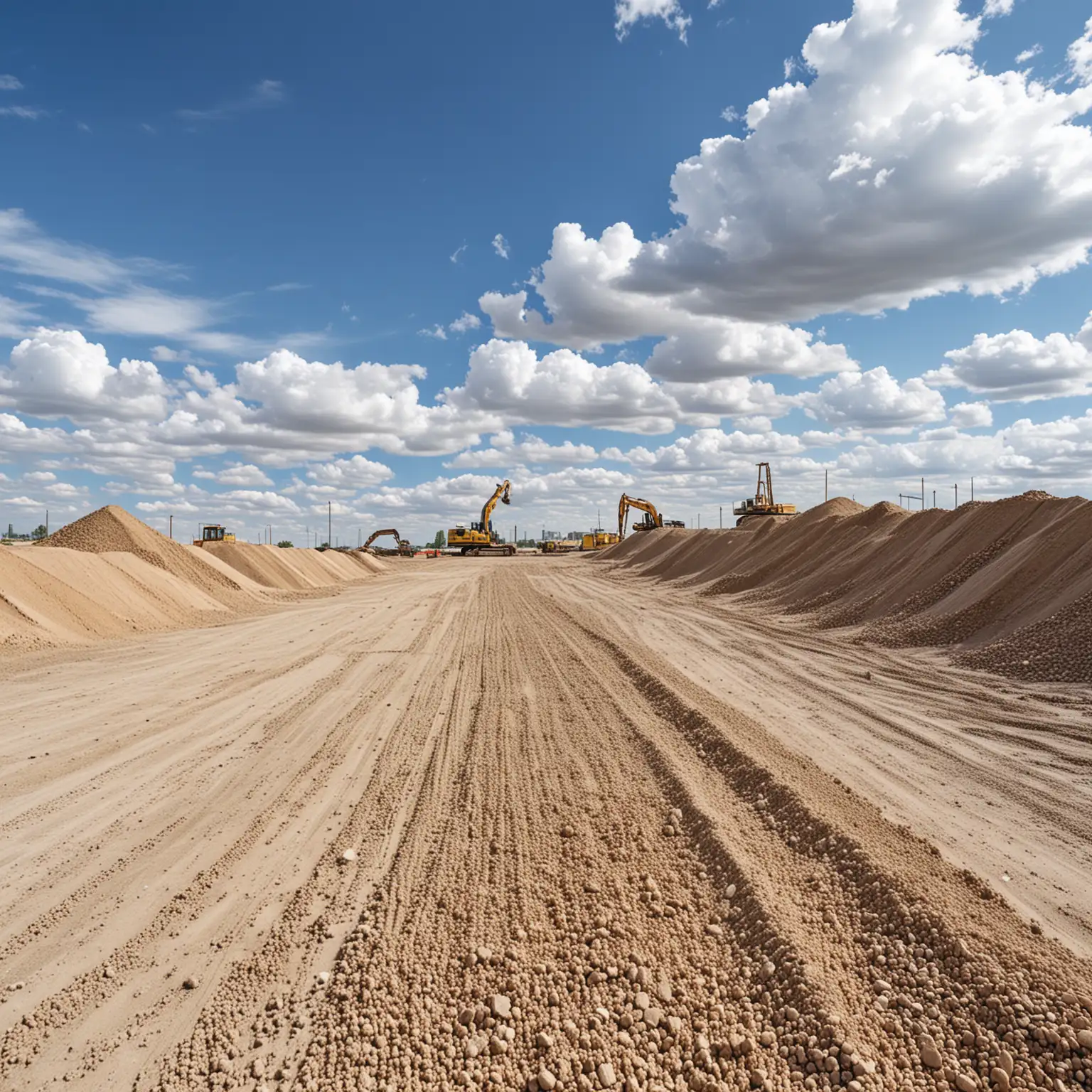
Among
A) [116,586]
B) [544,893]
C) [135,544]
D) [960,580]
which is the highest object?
[135,544]

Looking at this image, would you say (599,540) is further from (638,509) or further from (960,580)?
(960,580)

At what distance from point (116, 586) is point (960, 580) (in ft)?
70.7

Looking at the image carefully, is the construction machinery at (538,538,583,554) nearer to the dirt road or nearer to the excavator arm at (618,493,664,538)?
the excavator arm at (618,493,664,538)

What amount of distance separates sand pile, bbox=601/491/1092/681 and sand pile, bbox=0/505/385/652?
56.2 feet

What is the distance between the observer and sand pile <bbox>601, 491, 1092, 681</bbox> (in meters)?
12.2

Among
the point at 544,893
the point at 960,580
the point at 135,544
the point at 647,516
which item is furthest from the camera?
the point at 647,516

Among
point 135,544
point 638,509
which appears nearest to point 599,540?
point 638,509

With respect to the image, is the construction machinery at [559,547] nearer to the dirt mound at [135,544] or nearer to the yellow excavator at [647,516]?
the yellow excavator at [647,516]

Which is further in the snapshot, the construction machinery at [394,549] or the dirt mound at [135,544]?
the construction machinery at [394,549]

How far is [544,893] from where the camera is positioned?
4684 millimetres

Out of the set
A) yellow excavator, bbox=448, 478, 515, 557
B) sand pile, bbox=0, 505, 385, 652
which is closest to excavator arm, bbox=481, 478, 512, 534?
yellow excavator, bbox=448, 478, 515, 557

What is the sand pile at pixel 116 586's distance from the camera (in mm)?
15938

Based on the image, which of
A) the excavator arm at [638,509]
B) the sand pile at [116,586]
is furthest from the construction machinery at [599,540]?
the sand pile at [116,586]

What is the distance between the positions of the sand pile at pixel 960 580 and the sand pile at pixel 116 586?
56.2ft
